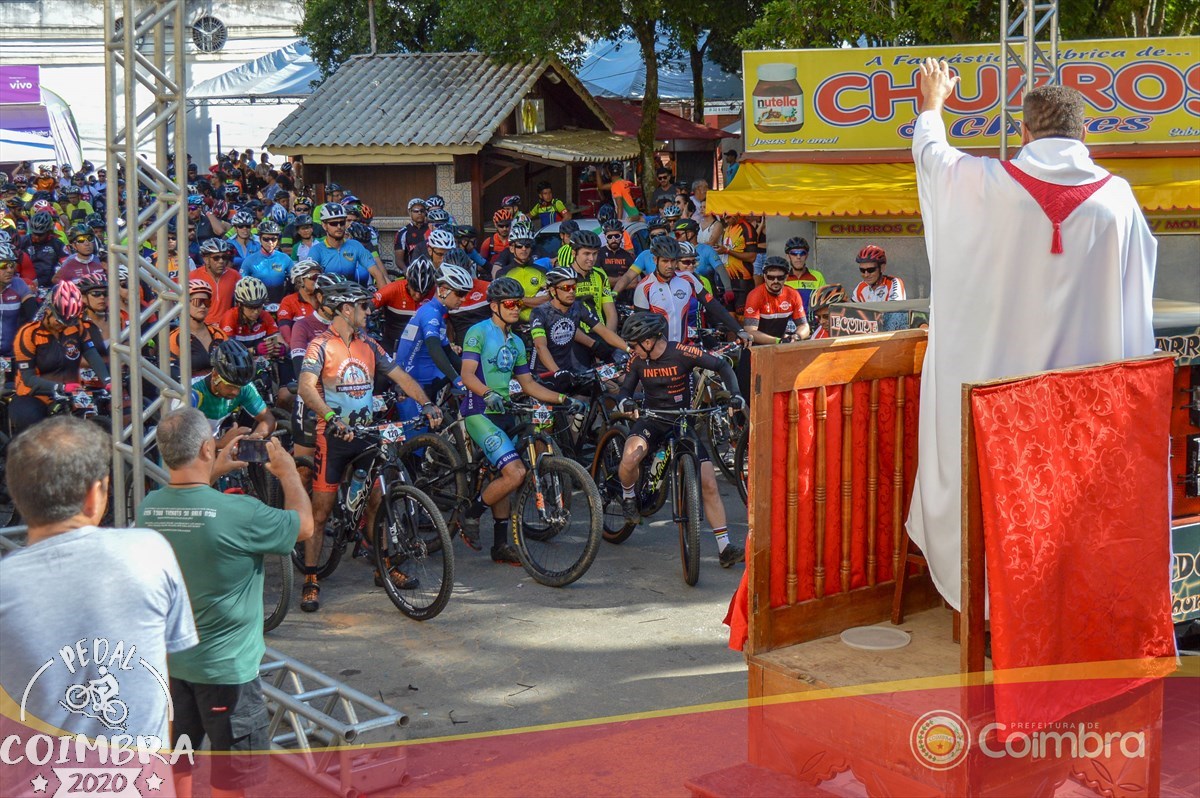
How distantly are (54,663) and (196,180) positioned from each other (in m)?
23.5

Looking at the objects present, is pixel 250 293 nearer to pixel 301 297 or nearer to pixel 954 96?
pixel 301 297

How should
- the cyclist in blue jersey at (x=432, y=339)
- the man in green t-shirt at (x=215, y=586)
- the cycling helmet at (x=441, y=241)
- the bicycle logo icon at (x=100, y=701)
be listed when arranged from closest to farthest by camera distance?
the bicycle logo icon at (x=100, y=701) → the man in green t-shirt at (x=215, y=586) → the cyclist in blue jersey at (x=432, y=339) → the cycling helmet at (x=441, y=241)

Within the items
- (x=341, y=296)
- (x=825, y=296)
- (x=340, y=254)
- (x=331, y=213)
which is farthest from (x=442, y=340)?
(x=340, y=254)

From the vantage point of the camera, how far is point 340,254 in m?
13.4

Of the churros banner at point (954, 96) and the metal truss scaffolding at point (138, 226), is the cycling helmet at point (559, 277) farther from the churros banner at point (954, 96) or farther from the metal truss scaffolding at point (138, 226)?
the churros banner at point (954, 96)

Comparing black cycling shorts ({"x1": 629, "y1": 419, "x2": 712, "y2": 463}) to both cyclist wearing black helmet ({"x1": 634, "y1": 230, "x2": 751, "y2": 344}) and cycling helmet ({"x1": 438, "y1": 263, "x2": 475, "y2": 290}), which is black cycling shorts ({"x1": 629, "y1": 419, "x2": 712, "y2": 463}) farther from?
cyclist wearing black helmet ({"x1": 634, "y1": 230, "x2": 751, "y2": 344})

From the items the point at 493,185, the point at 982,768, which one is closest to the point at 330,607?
the point at 982,768

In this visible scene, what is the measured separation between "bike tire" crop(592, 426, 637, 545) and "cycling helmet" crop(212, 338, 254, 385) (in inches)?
102

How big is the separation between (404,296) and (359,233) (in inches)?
128

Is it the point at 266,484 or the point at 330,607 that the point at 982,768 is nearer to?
the point at 330,607

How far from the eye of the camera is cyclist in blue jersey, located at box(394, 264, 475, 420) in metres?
9.67

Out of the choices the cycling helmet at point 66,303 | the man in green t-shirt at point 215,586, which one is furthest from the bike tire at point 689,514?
the cycling helmet at point 66,303

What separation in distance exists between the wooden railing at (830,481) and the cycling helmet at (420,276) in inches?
268

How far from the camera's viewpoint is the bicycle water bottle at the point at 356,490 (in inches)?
332
